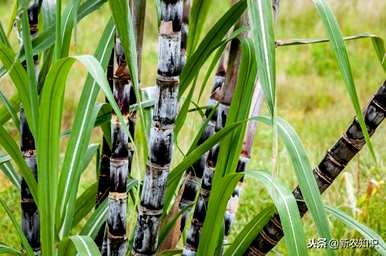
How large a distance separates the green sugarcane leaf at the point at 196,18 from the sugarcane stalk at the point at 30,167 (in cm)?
21

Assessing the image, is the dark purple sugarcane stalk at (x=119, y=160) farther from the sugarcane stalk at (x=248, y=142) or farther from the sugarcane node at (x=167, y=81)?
the sugarcane stalk at (x=248, y=142)

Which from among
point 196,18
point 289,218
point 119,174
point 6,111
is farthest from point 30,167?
point 289,218

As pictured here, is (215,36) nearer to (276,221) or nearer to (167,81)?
(167,81)

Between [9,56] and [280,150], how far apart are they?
1726 millimetres

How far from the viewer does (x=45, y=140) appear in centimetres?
76

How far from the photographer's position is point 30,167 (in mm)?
943

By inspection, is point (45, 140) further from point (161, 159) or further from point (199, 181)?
point (199, 181)

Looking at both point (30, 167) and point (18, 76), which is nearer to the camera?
point (18, 76)

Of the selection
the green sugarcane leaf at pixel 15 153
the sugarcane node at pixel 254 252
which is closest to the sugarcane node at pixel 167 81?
the green sugarcane leaf at pixel 15 153

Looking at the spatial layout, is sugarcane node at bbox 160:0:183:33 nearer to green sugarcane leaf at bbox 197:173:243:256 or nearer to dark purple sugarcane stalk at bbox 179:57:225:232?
green sugarcane leaf at bbox 197:173:243:256

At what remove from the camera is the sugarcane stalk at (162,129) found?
2.31ft

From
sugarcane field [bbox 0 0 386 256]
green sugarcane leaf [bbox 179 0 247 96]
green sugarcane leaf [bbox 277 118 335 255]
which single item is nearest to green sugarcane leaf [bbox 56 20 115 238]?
sugarcane field [bbox 0 0 386 256]

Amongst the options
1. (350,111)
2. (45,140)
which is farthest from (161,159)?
(350,111)

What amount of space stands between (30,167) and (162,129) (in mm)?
274
